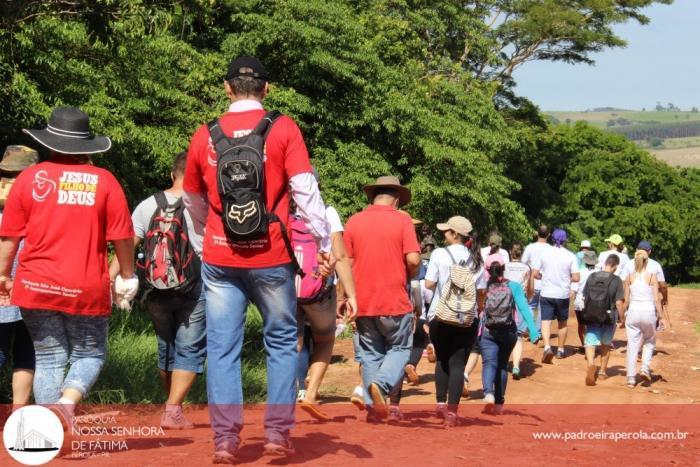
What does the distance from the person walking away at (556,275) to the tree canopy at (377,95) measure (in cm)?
578

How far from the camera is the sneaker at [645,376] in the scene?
14617 mm

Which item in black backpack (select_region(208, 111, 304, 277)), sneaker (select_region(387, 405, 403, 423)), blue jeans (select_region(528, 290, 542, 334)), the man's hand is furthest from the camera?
blue jeans (select_region(528, 290, 542, 334))

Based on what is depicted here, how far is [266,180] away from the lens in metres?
5.59

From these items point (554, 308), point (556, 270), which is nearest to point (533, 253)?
point (556, 270)

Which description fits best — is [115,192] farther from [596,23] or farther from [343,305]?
[596,23]

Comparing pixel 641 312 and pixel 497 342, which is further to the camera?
pixel 641 312

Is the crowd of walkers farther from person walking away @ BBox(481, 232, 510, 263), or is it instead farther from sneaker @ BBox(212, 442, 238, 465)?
person walking away @ BBox(481, 232, 510, 263)

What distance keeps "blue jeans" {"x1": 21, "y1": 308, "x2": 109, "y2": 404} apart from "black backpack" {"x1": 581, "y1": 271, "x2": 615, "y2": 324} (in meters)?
9.63

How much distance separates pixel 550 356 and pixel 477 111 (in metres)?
14.3

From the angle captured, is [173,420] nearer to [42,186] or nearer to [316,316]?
[316,316]

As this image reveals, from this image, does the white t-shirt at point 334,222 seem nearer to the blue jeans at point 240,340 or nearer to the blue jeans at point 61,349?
the blue jeans at point 240,340

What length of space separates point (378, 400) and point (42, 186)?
319cm

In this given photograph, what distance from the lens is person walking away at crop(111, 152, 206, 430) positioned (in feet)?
23.7

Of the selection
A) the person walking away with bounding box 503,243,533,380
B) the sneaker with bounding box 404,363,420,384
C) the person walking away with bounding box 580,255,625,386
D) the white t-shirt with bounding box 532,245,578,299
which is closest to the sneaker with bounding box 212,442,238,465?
the sneaker with bounding box 404,363,420,384
